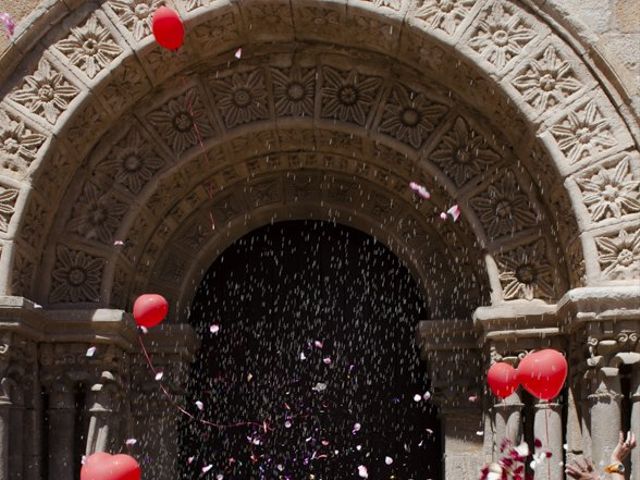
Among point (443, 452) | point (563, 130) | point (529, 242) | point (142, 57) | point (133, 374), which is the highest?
point (142, 57)

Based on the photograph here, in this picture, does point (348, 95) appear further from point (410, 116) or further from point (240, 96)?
point (240, 96)

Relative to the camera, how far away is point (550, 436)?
7.23 m

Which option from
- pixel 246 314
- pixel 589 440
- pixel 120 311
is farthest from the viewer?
pixel 246 314

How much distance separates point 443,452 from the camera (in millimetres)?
8023

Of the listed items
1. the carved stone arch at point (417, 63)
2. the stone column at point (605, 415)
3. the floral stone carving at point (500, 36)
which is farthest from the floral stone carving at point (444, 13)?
the stone column at point (605, 415)

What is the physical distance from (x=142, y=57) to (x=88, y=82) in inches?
14.4

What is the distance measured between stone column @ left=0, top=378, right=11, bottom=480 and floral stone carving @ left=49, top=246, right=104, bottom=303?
781mm

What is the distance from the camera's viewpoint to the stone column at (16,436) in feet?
23.4

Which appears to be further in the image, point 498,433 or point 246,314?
point 246,314

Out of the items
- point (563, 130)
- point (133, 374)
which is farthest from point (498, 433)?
point (133, 374)

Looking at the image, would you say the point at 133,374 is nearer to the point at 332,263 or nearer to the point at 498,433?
the point at 332,263

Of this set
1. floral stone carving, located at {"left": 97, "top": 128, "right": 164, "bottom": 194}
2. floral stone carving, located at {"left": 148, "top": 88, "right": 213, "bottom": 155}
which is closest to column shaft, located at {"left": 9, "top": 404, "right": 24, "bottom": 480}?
floral stone carving, located at {"left": 97, "top": 128, "right": 164, "bottom": 194}

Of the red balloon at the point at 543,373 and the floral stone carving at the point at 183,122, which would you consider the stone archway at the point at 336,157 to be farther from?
the red balloon at the point at 543,373

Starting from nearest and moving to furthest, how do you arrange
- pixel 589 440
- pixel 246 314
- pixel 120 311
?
1. pixel 589 440
2. pixel 120 311
3. pixel 246 314
